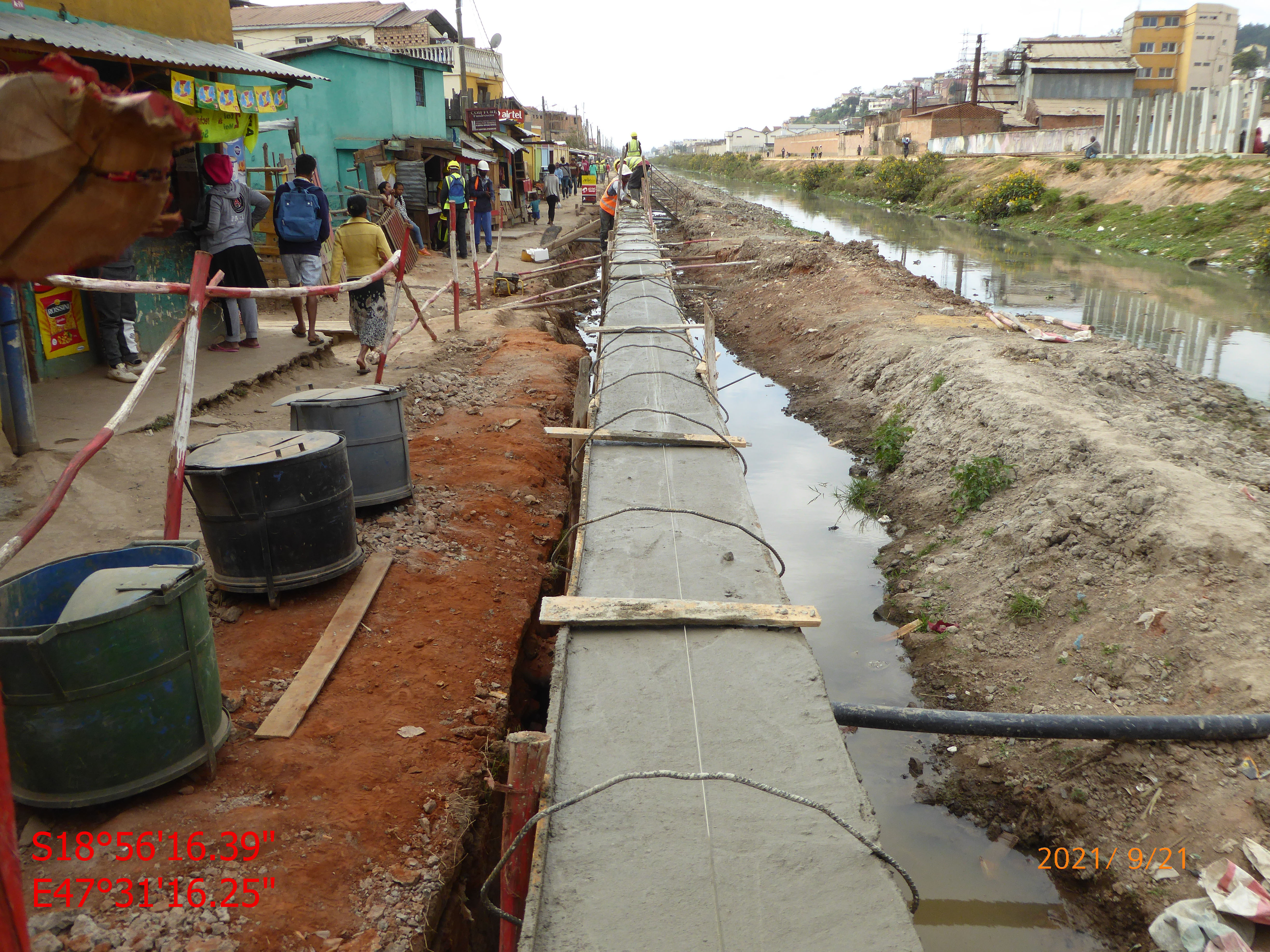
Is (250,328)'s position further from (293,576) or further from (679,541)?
(679,541)

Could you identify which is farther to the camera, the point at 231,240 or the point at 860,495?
the point at 231,240

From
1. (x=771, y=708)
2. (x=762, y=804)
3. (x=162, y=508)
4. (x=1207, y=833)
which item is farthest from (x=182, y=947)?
(x=1207, y=833)

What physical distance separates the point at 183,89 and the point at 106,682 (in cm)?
586

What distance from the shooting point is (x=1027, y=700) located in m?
4.26

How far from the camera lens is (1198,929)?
2807mm

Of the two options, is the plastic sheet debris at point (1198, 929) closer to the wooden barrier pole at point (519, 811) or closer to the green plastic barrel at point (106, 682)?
the wooden barrier pole at point (519, 811)

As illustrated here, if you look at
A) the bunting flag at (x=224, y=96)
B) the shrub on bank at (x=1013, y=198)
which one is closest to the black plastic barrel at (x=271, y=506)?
the bunting flag at (x=224, y=96)

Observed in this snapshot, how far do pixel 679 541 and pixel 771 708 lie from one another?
1.34 meters

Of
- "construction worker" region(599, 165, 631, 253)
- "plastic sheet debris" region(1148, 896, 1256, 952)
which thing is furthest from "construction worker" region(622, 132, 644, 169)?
"plastic sheet debris" region(1148, 896, 1256, 952)

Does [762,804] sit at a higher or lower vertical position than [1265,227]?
lower

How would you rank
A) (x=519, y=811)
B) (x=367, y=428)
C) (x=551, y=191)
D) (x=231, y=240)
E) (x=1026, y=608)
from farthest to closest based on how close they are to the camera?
(x=551, y=191) → (x=231, y=240) → (x=367, y=428) → (x=1026, y=608) → (x=519, y=811)

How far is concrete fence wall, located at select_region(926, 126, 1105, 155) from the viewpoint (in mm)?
35031

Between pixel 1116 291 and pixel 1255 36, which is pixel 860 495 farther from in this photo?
pixel 1255 36
